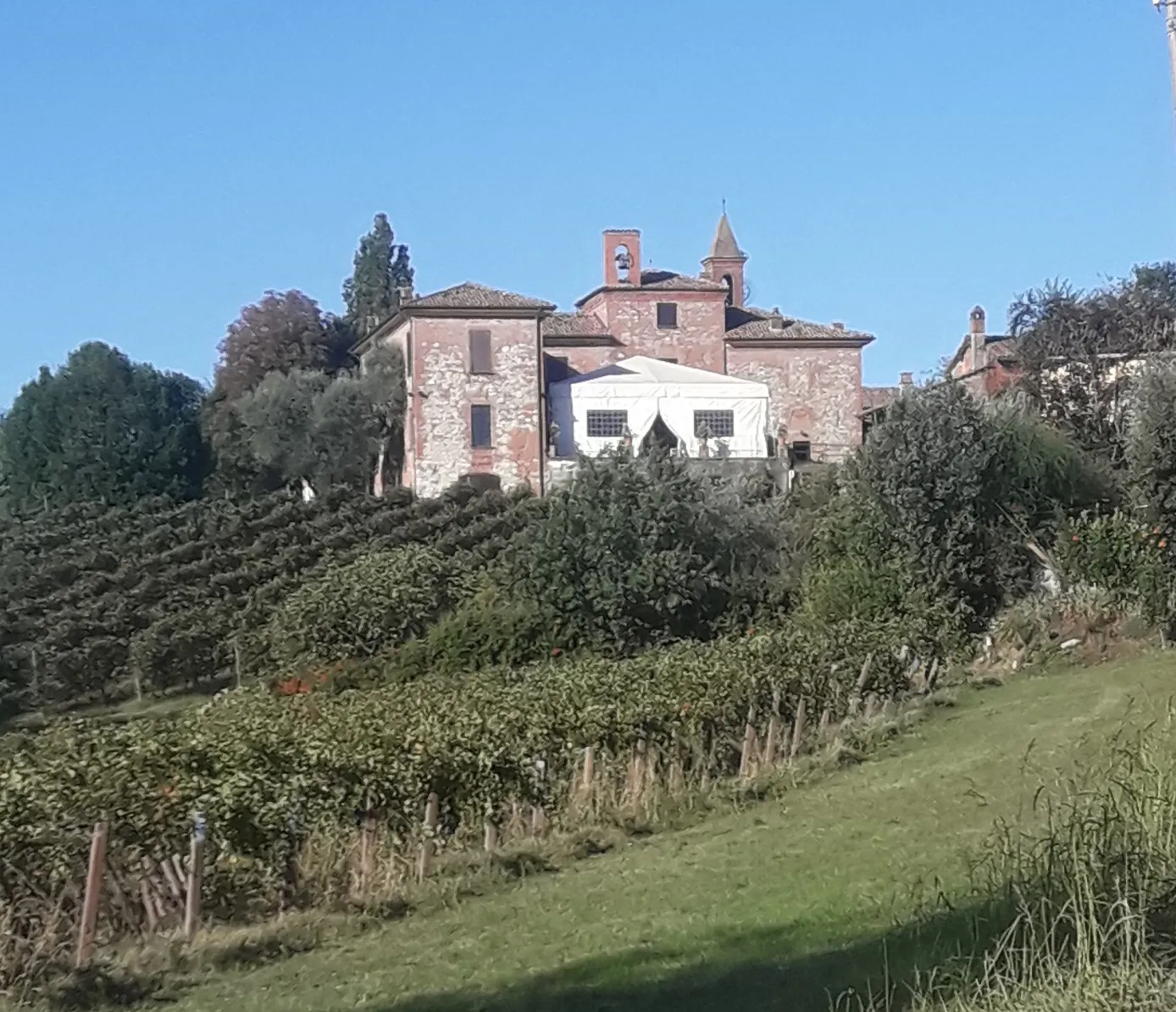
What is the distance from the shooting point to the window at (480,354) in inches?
2213

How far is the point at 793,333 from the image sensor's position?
6397 cm

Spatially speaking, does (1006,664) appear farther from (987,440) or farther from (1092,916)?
(1092,916)

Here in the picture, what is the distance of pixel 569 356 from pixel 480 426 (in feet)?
28.1

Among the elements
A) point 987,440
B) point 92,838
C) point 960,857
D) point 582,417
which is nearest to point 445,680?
point 987,440

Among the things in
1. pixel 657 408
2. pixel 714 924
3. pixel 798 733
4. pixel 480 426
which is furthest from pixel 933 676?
pixel 480 426

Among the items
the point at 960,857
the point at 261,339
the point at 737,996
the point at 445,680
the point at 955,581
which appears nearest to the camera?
the point at 737,996

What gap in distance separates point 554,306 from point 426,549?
17.9 m

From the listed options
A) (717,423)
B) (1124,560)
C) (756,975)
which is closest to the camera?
(756,975)

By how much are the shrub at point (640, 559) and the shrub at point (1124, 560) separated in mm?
7659

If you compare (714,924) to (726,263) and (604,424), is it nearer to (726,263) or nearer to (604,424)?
(604,424)

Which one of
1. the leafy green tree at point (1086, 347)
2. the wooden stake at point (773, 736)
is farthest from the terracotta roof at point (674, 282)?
the wooden stake at point (773, 736)

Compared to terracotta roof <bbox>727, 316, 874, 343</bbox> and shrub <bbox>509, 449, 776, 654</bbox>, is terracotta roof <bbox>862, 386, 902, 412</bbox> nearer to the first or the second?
terracotta roof <bbox>727, 316, 874, 343</bbox>

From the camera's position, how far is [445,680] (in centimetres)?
2728

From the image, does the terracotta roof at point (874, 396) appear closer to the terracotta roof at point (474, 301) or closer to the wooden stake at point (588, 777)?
the terracotta roof at point (474, 301)
